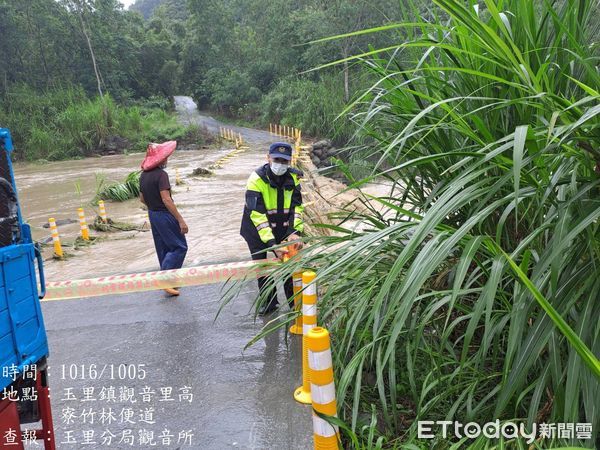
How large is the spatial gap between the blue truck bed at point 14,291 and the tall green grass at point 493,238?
1.31 m

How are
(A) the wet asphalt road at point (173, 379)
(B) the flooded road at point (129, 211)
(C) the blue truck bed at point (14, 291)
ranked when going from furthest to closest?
(B) the flooded road at point (129, 211), (A) the wet asphalt road at point (173, 379), (C) the blue truck bed at point (14, 291)

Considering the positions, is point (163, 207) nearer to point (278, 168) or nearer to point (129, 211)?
point (278, 168)

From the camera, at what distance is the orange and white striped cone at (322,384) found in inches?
76.7

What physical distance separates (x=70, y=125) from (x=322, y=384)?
3329 cm

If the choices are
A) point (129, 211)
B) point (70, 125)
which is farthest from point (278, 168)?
point (70, 125)

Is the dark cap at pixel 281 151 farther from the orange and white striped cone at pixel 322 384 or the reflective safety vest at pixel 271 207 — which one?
the orange and white striped cone at pixel 322 384

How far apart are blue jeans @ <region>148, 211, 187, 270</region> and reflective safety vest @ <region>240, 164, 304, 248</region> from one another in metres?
0.98

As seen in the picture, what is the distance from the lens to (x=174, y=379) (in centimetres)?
333

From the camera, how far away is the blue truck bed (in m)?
1.93

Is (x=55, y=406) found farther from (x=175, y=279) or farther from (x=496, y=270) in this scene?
(x=496, y=270)

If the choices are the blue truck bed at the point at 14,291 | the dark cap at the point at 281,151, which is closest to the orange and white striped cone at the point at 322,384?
the blue truck bed at the point at 14,291

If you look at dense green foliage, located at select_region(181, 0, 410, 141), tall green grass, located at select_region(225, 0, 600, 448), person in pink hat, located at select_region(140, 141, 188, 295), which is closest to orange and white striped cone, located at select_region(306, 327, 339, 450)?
tall green grass, located at select_region(225, 0, 600, 448)

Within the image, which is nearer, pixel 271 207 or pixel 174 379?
pixel 174 379

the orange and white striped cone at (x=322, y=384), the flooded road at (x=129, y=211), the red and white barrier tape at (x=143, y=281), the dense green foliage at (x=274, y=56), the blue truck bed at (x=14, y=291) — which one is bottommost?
the flooded road at (x=129, y=211)
